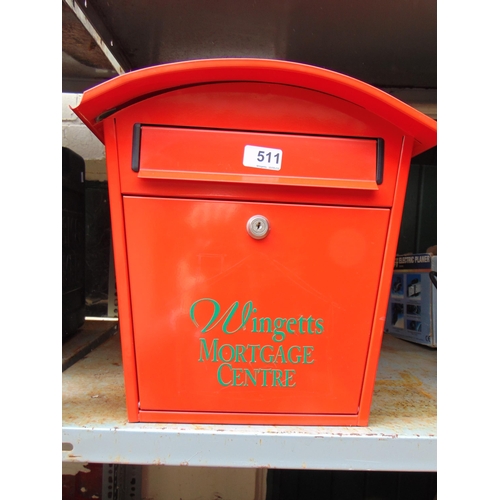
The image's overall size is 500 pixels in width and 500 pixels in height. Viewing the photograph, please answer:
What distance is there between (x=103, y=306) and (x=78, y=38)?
87 cm

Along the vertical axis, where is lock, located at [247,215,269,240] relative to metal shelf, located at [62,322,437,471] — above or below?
above

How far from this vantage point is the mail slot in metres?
0.63

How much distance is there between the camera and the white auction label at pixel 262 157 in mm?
629

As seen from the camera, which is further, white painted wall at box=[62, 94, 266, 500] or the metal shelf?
white painted wall at box=[62, 94, 266, 500]

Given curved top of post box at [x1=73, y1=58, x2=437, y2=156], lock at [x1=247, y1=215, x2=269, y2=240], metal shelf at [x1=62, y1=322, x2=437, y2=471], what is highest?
curved top of post box at [x1=73, y1=58, x2=437, y2=156]

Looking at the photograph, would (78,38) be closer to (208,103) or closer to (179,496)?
(208,103)

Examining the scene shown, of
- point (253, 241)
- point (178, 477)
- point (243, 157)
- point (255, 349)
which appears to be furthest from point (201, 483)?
point (243, 157)

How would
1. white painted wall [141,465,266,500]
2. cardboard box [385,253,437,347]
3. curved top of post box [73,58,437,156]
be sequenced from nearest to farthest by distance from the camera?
curved top of post box [73,58,437,156] → cardboard box [385,253,437,347] → white painted wall [141,465,266,500]

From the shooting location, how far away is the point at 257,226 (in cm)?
64

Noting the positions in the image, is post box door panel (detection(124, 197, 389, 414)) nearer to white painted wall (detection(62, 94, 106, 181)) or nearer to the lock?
the lock

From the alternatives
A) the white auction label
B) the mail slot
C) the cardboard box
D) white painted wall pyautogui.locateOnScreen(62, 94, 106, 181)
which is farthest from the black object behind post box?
the cardboard box

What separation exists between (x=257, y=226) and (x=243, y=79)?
0.73 feet

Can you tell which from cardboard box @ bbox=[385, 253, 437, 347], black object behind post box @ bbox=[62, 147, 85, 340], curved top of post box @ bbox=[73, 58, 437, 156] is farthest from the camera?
cardboard box @ bbox=[385, 253, 437, 347]

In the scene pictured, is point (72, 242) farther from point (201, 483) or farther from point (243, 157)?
point (201, 483)
